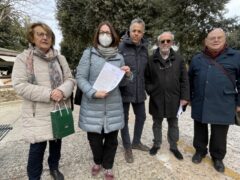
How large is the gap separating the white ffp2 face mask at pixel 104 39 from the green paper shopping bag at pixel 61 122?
92 centimetres

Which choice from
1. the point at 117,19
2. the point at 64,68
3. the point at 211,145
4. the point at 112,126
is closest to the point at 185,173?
the point at 211,145

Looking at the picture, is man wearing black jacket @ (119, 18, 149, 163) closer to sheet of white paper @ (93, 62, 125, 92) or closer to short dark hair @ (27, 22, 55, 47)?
sheet of white paper @ (93, 62, 125, 92)

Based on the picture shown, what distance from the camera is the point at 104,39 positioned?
10.2ft

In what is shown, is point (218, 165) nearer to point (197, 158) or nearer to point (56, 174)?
point (197, 158)

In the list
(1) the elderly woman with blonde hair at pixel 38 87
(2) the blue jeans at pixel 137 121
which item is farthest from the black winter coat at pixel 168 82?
(1) the elderly woman with blonde hair at pixel 38 87

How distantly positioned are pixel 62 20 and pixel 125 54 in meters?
15.4

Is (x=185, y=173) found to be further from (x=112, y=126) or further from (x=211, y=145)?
(x=112, y=126)

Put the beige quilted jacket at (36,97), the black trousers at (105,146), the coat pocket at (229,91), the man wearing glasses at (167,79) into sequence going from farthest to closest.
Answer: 1. the man wearing glasses at (167,79)
2. the coat pocket at (229,91)
3. the black trousers at (105,146)
4. the beige quilted jacket at (36,97)

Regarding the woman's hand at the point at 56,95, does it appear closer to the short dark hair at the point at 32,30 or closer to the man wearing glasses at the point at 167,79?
the short dark hair at the point at 32,30

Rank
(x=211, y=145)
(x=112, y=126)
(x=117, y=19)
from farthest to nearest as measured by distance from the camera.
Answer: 1. (x=117, y=19)
2. (x=211, y=145)
3. (x=112, y=126)

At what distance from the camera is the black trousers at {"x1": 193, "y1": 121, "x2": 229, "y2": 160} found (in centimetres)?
355

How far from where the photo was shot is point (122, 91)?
3.71m

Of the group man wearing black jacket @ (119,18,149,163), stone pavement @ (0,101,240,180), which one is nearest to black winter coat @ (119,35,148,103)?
man wearing black jacket @ (119,18,149,163)

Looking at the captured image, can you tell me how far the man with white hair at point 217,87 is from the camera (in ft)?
11.1
